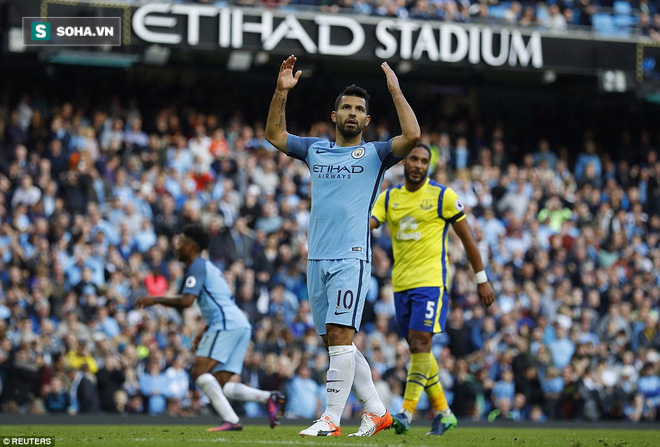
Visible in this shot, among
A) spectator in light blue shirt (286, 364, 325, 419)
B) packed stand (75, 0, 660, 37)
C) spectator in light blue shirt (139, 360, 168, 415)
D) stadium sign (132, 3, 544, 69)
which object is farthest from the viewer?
packed stand (75, 0, 660, 37)

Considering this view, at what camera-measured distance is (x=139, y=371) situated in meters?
17.4

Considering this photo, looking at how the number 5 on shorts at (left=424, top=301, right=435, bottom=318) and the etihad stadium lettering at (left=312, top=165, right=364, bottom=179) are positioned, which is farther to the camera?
the number 5 on shorts at (left=424, top=301, right=435, bottom=318)

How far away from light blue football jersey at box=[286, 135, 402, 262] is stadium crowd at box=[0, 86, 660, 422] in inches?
346

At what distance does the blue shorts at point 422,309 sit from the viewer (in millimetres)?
10922

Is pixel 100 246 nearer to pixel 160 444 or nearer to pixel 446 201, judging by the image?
pixel 446 201

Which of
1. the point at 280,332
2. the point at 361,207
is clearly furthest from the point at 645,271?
the point at 361,207

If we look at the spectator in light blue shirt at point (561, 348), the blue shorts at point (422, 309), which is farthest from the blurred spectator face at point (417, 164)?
the spectator in light blue shirt at point (561, 348)

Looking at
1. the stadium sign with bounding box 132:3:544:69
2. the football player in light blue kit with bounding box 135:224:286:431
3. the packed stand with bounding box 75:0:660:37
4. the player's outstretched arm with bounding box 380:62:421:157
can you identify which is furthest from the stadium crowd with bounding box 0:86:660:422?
the player's outstretched arm with bounding box 380:62:421:157

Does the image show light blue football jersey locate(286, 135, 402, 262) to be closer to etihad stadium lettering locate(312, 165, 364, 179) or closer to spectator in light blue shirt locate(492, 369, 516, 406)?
etihad stadium lettering locate(312, 165, 364, 179)

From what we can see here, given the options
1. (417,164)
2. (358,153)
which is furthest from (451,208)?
(358,153)

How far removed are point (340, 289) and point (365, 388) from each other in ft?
3.31

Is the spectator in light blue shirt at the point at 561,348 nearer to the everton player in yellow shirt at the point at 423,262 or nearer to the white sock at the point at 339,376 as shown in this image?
the everton player in yellow shirt at the point at 423,262

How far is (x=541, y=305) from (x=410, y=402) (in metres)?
11.2

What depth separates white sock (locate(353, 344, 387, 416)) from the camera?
9312 millimetres
